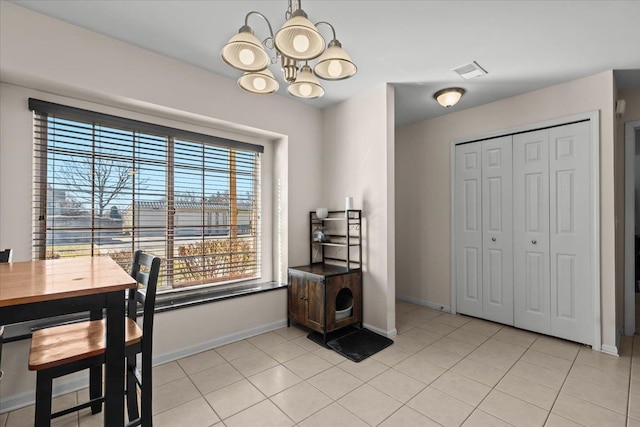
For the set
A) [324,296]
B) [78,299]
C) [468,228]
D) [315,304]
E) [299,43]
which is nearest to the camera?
[78,299]

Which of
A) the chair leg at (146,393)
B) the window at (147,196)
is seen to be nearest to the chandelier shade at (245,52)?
the window at (147,196)

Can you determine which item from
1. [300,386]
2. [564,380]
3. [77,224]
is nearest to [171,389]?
[300,386]

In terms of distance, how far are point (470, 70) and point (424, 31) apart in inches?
31.8

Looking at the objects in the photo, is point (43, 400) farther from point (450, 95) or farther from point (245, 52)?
point (450, 95)

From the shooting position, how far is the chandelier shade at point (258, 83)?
1.85m

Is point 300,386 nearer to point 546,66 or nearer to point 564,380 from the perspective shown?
point 564,380

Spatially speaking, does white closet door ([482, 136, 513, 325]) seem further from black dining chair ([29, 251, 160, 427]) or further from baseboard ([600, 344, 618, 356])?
black dining chair ([29, 251, 160, 427])

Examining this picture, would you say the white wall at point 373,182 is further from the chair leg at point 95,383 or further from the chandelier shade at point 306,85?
the chair leg at point 95,383

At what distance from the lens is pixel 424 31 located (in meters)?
2.18

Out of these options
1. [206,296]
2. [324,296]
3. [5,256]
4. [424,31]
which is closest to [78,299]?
[5,256]

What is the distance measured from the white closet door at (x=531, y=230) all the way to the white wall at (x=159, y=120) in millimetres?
2259

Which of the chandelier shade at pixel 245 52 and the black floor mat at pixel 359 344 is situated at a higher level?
the chandelier shade at pixel 245 52

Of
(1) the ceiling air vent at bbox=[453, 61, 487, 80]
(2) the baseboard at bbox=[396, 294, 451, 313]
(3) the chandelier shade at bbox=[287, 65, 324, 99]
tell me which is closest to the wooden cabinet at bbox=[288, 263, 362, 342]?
(2) the baseboard at bbox=[396, 294, 451, 313]

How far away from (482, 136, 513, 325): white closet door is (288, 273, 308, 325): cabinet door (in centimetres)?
216
